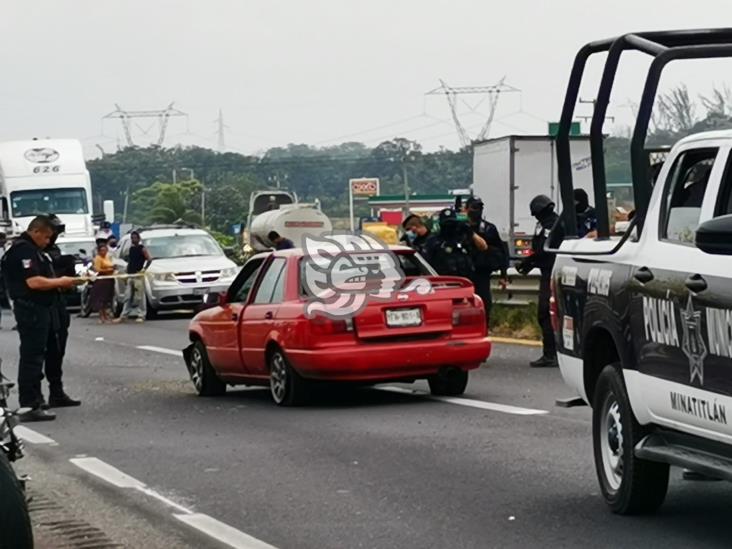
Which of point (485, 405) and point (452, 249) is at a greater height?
point (452, 249)

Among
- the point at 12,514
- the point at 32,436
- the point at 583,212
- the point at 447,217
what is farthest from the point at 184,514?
the point at 447,217

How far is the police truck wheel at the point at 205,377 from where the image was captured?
17.5 m

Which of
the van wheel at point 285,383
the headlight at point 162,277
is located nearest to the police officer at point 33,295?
the van wheel at point 285,383

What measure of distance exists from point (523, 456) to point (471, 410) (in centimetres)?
312

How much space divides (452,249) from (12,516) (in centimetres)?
1314

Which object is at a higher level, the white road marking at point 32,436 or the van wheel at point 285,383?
the van wheel at point 285,383

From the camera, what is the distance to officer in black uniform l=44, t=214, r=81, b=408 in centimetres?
1602

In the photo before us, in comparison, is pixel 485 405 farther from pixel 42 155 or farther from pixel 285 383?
pixel 42 155

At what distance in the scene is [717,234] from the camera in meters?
6.98

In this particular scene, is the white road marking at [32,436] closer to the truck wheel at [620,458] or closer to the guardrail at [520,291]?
the truck wheel at [620,458]

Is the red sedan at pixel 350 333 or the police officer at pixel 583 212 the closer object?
the red sedan at pixel 350 333

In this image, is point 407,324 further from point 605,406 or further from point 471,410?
point 605,406

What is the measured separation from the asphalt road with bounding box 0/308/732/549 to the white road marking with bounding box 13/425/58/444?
99 millimetres

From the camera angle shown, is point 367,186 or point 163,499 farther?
point 367,186
